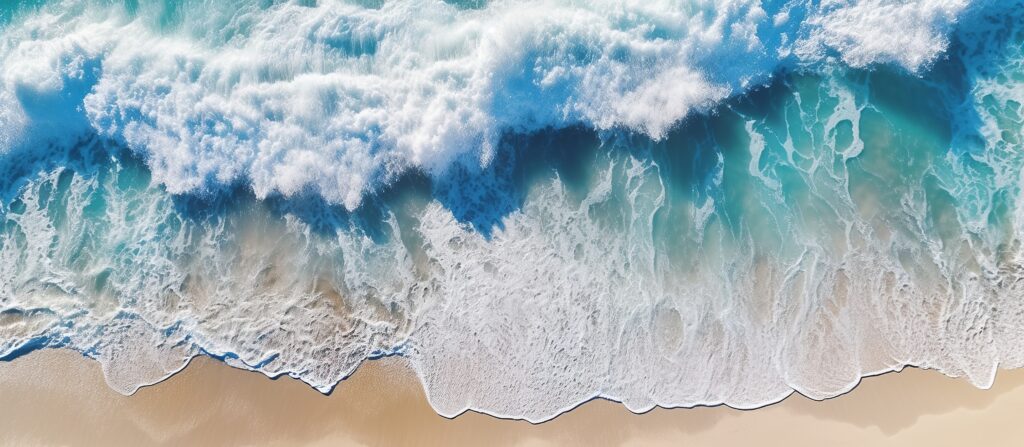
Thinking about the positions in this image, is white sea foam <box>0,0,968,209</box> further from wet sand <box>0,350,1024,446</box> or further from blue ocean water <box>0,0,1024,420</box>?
wet sand <box>0,350,1024,446</box>

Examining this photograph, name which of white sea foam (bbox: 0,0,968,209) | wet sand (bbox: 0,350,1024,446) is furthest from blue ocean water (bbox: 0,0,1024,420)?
wet sand (bbox: 0,350,1024,446)

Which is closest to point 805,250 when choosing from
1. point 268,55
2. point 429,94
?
point 429,94

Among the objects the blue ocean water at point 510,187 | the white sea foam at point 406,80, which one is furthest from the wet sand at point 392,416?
the white sea foam at point 406,80

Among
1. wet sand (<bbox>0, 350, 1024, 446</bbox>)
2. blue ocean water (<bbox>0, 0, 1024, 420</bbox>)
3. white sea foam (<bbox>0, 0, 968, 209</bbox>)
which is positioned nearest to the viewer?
wet sand (<bbox>0, 350, 1024, 446</bbox>)

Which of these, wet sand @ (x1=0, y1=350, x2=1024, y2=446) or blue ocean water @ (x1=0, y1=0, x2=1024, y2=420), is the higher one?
blue ocean water @ (x1=0, y1=0, x2=1024, y2=420)

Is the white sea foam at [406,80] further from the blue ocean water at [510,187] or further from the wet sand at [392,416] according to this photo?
the wet sand at [392,416]

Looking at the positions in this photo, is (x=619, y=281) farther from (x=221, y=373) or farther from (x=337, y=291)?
(x=221, y=373)

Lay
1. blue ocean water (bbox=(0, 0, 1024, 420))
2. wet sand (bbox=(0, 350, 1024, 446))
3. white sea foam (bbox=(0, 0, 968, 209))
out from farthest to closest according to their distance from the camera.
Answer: white sea foam (bbox=(0, 0, 968, 209)), blue ocean water (bbox=(0, 0, 1024, 420)), wet sand (bbox=(0, 350, 1024, 446))
